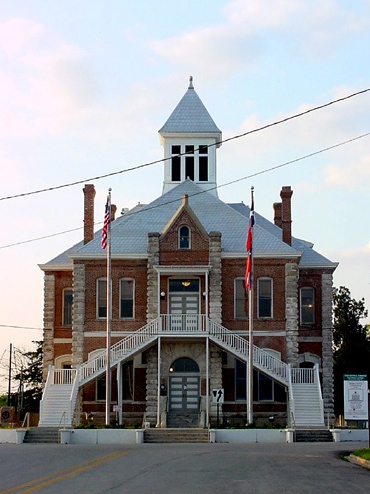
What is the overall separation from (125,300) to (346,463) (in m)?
24.9

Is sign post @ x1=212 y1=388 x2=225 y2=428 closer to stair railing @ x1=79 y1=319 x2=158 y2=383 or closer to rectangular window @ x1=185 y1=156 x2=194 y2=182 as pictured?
stair railing @ x1=79 y1=319 x2=158 y2=383

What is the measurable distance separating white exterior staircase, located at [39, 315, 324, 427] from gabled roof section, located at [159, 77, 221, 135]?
1356 cm

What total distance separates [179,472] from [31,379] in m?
55.7

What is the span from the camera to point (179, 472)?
22125 millimetres

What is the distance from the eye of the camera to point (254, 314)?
49.7 metres

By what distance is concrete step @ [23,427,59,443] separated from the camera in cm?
4231

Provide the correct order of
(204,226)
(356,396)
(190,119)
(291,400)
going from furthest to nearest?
(190,119) < (204,226) < (291,400) < (356,396)

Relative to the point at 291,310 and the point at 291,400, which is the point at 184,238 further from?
the point at 291,400

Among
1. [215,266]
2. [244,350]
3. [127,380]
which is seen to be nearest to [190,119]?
[215,266]

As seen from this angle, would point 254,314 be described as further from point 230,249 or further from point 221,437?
point 221,437

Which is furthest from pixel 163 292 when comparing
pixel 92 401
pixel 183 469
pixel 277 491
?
pixel 277 491

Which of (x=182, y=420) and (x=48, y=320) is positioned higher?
(x=48, y=320)

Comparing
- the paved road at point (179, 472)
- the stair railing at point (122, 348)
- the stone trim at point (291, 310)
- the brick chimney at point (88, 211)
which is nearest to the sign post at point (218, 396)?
the stair railing at point (122, 348)

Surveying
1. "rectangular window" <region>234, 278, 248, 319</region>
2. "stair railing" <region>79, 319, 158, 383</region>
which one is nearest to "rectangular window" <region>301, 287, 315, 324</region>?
"rectangular window" <region>234, 278, 248, 319</region>
